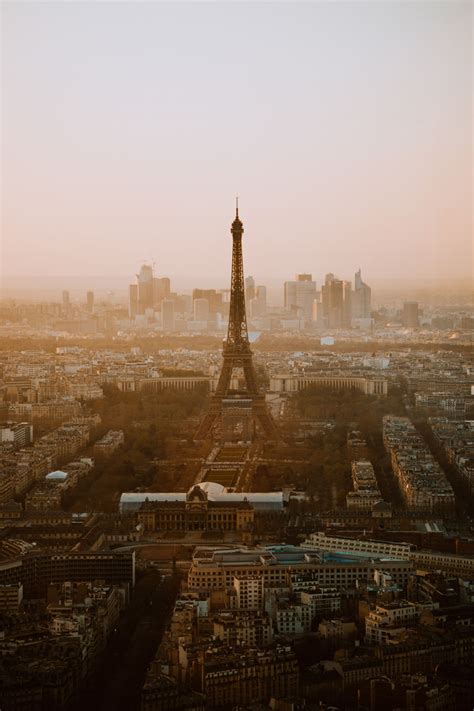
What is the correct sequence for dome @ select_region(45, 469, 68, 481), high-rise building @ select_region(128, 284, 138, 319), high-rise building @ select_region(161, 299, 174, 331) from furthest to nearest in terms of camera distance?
high-rise building @ select_region(161, 299, 174, 331)
high-rise building @ select_region(128, 284, 138, 319)
dome @ select_region(45, 469, 68, 481)

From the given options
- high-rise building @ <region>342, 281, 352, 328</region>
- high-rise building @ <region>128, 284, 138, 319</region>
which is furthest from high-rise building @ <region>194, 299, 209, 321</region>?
high-rise building @ <region>342, 281, 352, 328</region>

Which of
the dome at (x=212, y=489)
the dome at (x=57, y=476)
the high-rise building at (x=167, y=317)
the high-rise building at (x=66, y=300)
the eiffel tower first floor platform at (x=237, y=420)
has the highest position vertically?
the high-rise building at (x=66, y=300)

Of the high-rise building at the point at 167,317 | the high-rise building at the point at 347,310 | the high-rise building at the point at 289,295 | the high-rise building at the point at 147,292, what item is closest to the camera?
the high-rise building at the point at 147,292

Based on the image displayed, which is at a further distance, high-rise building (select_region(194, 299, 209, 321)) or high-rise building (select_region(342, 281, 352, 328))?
high-rise building (select_region(342, 281, 352, 328))

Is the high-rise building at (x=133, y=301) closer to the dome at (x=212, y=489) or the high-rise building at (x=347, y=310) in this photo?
the high-rise building at (x=347, y=310)

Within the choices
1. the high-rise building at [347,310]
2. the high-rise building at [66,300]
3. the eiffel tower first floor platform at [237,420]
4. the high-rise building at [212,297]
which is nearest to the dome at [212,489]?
Answer: the eiffel tower first floor platform at [237,420]

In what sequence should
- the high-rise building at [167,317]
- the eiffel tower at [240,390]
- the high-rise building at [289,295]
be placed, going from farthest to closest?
the high-rise building at [167,317], the high-rise building at [289,295], the eiffel tower at [240,390]

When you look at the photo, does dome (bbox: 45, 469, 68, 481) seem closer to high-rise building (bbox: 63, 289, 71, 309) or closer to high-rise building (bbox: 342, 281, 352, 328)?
high-rise building (bbox: 63, 289, 71, 309)

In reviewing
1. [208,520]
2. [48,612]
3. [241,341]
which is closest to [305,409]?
[241,341]
